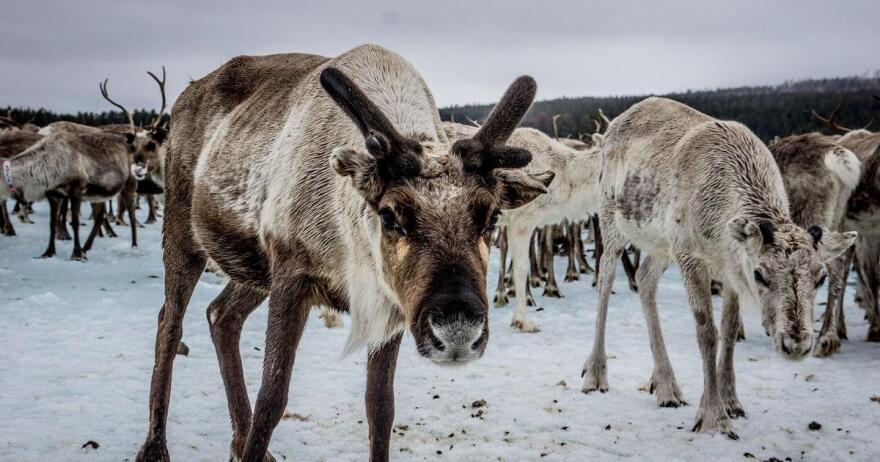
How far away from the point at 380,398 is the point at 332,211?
39.2 inches

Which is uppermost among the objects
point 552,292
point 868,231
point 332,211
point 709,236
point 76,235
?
point 332,211

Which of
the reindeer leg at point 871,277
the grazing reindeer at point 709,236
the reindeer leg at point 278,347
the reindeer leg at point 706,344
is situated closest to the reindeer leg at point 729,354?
the grazing reindeer at point 709,236

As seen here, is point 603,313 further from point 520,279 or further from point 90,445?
point 90,445

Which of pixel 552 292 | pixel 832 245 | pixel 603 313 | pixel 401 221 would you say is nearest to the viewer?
pixel 401 221

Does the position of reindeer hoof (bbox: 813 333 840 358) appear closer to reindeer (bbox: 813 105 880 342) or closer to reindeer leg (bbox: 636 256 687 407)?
reindeer (bbox: 813 105 880 342)

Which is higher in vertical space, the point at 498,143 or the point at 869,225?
the point at 498,143

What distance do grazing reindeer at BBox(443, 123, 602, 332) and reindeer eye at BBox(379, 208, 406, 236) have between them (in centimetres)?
632

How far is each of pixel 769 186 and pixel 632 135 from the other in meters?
1.45

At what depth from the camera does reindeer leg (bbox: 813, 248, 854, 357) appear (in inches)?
255

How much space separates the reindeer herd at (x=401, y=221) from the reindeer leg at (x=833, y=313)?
0.03 metres

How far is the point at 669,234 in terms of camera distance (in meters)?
4.87

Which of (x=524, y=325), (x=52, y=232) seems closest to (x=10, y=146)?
(x=52, y=232)

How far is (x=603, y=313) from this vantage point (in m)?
5.77

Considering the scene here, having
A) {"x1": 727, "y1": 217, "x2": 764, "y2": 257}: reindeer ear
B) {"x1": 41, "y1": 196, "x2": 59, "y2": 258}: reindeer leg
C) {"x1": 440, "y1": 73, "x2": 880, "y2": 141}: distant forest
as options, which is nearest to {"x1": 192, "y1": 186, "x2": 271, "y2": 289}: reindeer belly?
{"x1": 727, "y1": 217, "x2": 764, "y2": 257}: reindeer ear
